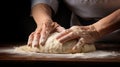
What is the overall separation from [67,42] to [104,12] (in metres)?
0.34

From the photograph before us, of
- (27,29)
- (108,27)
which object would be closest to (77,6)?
(108,27)

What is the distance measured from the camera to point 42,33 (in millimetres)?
1217

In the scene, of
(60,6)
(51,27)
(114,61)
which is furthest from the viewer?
(60,6)

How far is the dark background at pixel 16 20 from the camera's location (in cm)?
171

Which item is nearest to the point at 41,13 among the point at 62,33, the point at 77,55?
the point at 62,33

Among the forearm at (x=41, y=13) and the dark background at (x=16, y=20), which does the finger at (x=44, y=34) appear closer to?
the forearm at (x=41, y=13)

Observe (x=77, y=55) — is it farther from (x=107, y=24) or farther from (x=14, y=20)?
(x=14, y=20)

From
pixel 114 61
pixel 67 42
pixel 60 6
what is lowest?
pixel 114 61

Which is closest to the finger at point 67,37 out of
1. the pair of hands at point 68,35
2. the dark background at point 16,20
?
the pair of hands at point 68,35

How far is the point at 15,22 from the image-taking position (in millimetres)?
1716

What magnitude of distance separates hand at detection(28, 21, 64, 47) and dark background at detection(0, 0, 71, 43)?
1.39 feet

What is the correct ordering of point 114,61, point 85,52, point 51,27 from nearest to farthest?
point 114,61 → point 85,52 → point 51,27

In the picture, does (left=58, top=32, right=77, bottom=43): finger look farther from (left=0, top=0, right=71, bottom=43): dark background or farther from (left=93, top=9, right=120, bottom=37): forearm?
(left=0, top=0, right=71, bottom=43): dark background
